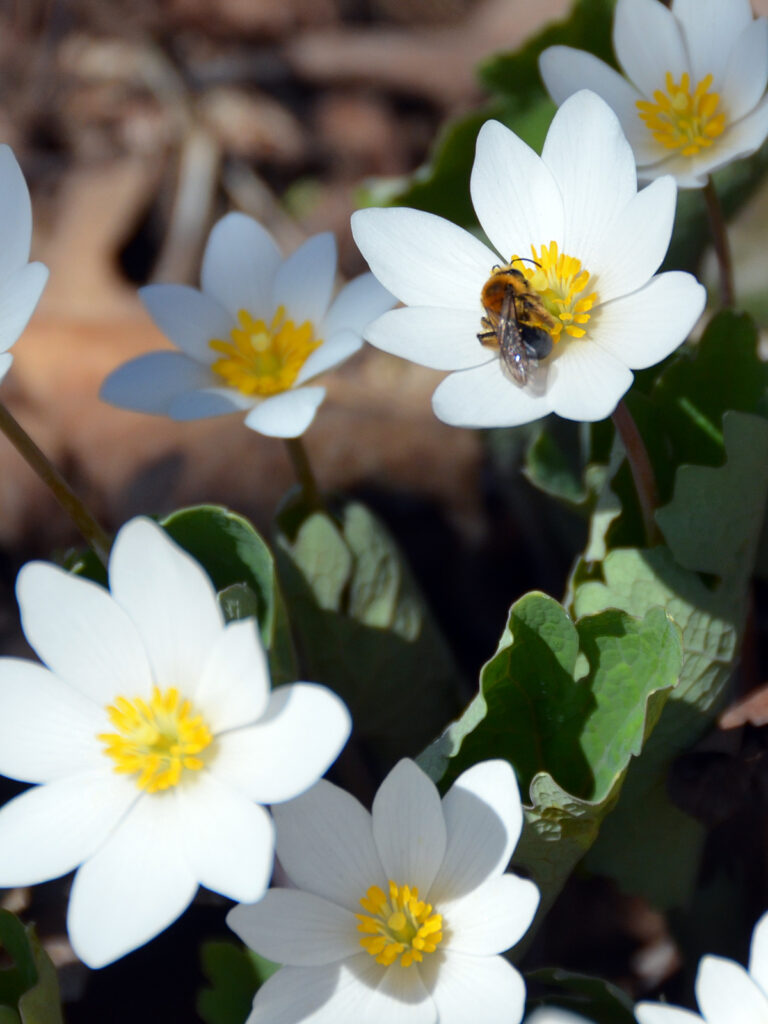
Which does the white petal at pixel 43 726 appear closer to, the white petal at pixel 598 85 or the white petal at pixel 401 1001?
the white petal at pixel 401 1001

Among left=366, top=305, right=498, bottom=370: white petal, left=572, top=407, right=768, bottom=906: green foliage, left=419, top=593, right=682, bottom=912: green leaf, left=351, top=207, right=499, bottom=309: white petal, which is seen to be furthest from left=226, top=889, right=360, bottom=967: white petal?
left=351, top=207, right=499, bottom=309: white petal

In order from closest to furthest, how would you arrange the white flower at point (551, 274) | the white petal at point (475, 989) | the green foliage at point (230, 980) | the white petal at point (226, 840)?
1. the white petal at point (226, 840)
2. the white petal at point (475, 989)
3. the white flower at point (551, 274)
4. the green foliage at point (230, 980)

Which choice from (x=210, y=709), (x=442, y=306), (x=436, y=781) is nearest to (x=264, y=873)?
(x=210, y=709)

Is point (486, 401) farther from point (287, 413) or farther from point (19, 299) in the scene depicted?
point (19, 299)

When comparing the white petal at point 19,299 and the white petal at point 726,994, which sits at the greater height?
the white petal at point 19,299

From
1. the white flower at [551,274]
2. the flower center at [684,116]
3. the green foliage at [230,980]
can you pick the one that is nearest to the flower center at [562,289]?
the white flower at [551,274]

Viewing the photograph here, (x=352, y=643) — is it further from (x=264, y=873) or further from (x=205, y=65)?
(x=205, y=65)

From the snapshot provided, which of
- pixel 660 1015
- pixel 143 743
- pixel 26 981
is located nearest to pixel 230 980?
pixel 26 981
